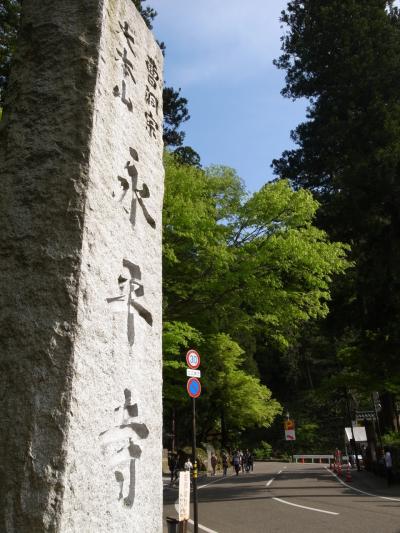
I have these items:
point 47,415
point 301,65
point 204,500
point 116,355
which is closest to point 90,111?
point 116,355

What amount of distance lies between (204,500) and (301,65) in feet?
56.7

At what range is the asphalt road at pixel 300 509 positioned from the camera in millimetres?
8758

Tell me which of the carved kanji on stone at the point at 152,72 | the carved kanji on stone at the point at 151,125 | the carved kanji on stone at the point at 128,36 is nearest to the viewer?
the carved kanji on stone at the point at 128,36

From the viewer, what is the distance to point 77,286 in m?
2.41

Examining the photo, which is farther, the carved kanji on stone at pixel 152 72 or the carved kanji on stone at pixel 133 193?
the carved kanji on stone at pixel 152 72

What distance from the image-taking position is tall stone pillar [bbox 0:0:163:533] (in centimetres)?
210

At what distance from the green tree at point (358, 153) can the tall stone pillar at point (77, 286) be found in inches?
523

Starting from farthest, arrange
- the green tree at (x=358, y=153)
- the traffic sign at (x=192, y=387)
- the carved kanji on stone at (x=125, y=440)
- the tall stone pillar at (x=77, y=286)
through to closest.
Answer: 1. the green tree at (x=358, y=153)
2. the traffic sign at (x=192, y=387)
3. the carved kanji on stone at (x=125, y=440)
4. the tall stone pillar at (x=77, y=286)

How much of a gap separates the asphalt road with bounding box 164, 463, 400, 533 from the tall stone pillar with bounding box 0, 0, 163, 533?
7.23 metres

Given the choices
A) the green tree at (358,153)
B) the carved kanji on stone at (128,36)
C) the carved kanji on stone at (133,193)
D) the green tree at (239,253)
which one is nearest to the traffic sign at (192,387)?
the green tree at (239,253)

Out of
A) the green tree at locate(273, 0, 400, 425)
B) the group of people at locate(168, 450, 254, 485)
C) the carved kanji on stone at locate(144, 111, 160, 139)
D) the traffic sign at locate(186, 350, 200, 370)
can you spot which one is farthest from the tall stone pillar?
the group of people at locate(168, 450, 254, 485)

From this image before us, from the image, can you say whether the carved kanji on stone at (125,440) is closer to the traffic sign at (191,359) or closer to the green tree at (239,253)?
the traffic sign at (191,359)

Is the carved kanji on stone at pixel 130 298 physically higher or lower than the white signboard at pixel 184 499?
higher

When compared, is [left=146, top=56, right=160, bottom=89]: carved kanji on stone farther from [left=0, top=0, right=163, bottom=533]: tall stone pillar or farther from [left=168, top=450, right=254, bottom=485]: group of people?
[left=168, top=450, right=254, bottom=485]: group of people
